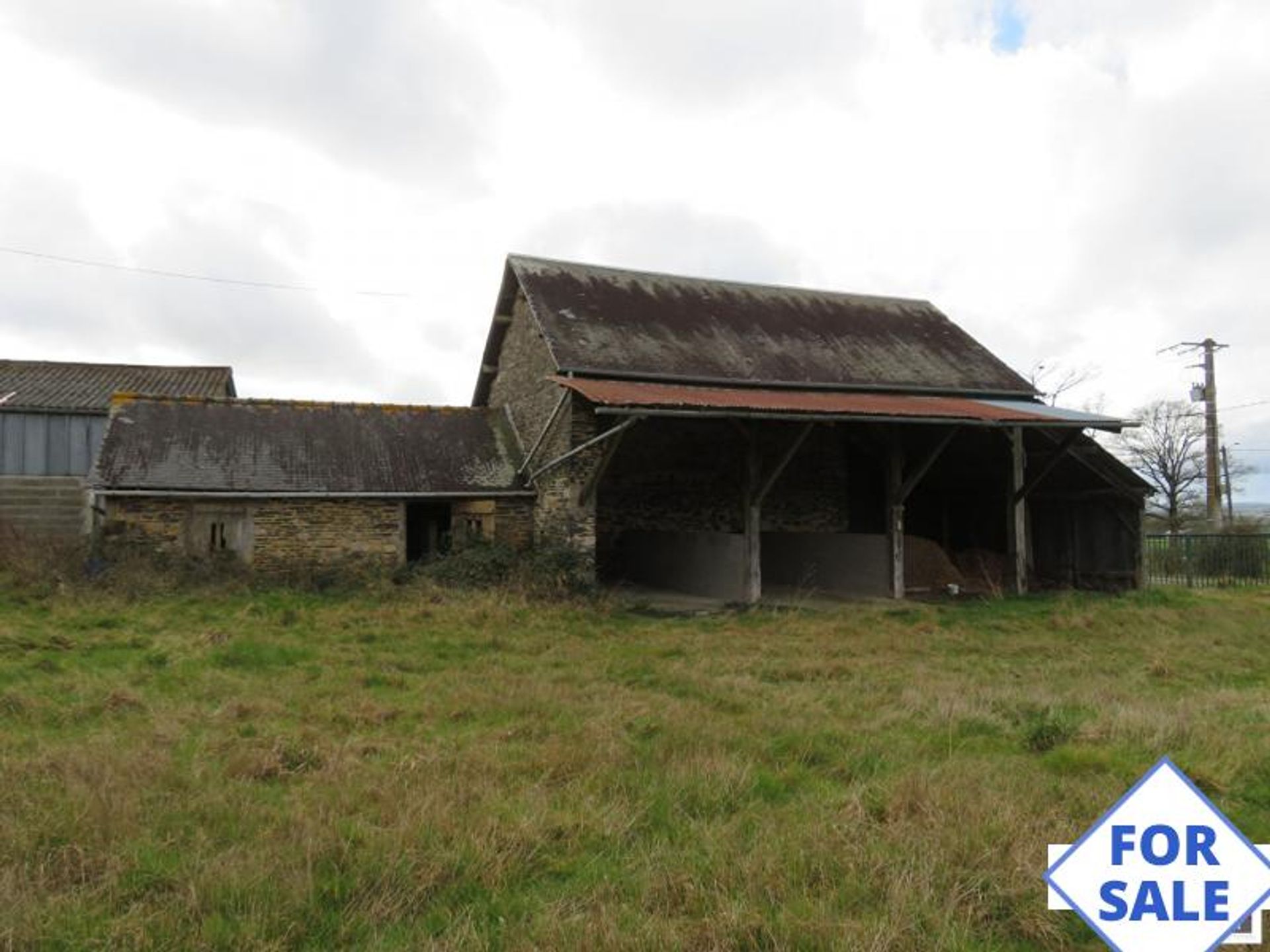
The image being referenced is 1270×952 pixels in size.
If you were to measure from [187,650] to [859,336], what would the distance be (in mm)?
14886

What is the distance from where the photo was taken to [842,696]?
7055 mm

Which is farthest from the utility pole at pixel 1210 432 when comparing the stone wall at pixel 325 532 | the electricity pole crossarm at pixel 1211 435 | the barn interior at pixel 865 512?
the stone wall at pixel 325 532

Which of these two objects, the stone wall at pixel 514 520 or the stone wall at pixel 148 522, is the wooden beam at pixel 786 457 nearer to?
the stone wall at pixel 514 520

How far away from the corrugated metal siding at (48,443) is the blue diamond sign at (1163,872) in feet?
73.3

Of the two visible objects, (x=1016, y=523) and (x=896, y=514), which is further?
(x=1016, y=523)

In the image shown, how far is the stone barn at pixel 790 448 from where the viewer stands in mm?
14586

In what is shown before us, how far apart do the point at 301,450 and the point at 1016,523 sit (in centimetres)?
1291

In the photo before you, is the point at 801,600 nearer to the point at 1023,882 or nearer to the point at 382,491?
the point at 382,491

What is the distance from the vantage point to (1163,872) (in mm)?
2039

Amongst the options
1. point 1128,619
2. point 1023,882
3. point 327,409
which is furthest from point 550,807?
point 327,409

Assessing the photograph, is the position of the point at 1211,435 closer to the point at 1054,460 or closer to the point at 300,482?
the point at 1054,460

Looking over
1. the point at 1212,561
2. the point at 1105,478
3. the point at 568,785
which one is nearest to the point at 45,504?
the point at 568,785

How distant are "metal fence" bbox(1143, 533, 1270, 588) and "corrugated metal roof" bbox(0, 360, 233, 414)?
76.2 feet

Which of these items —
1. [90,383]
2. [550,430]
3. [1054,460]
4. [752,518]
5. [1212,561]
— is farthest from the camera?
[90,383]
